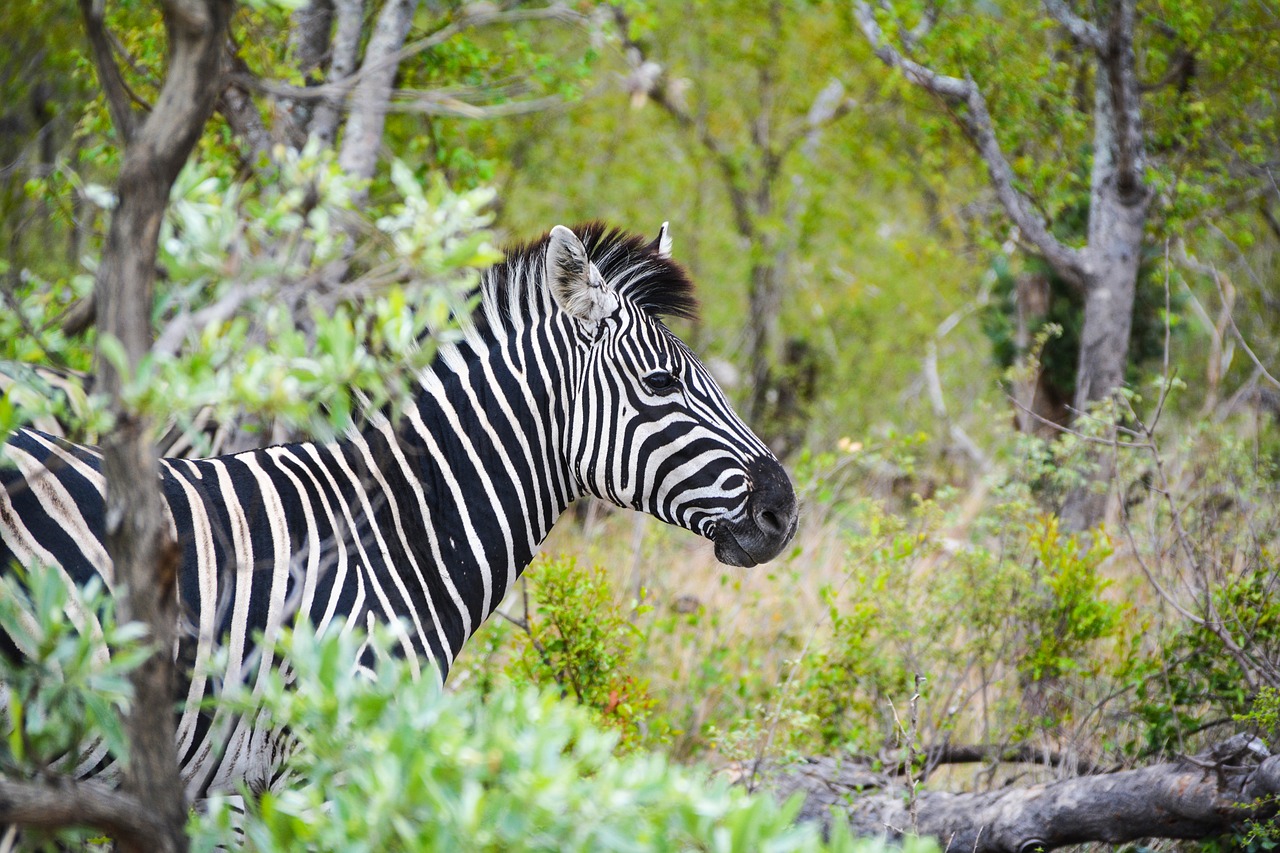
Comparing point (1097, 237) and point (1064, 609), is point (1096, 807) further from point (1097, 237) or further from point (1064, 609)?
point (1097, 237)

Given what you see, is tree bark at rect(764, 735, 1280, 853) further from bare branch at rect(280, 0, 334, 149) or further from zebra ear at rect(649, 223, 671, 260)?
bare branch at rect(280, 0, 334, 149)

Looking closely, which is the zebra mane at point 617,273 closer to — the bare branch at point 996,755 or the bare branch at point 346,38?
the bare branch at point 996,755

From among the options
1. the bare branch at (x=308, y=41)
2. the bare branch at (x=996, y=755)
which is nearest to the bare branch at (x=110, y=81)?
the bare branch at (x=308, y=41)

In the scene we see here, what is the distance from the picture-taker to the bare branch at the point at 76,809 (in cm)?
191

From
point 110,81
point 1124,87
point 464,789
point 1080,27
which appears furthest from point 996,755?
point 1080,27

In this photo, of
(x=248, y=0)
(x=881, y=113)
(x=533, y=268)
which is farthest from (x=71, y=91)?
(x=248, y=0)

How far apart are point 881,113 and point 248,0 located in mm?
13973

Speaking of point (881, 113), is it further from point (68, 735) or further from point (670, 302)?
point (68, 735)

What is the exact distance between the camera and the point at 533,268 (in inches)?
153

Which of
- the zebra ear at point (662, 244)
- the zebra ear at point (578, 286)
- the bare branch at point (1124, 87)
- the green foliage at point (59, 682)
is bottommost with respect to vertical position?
the green foliage at point (59, 682)

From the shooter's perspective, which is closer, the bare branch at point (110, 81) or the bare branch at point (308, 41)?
the bare branch at point (110, 81)

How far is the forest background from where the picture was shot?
245 centimetres

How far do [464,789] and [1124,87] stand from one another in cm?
748

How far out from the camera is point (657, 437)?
3768mm
